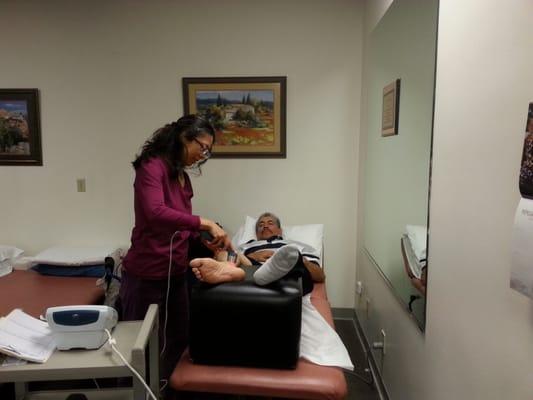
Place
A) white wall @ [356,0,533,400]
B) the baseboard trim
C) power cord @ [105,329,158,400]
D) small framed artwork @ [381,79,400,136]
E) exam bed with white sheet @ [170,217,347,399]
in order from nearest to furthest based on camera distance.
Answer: white wall @ [356,0,533,400], power cord @ [105,329,158,400], exam bed with white sheet @ [170,217,347,399], small framed artwork @ [381,79,400,136], the baseboard trim

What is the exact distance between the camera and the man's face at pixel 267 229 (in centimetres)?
261

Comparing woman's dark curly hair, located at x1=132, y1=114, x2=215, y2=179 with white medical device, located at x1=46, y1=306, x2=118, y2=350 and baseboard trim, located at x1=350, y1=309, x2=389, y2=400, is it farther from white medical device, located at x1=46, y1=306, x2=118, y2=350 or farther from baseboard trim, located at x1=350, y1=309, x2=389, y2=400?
baseboard trim, located at x1=350, y1=309, x2=389, y2=400

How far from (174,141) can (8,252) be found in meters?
1.93

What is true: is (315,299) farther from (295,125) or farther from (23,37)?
(23,37)

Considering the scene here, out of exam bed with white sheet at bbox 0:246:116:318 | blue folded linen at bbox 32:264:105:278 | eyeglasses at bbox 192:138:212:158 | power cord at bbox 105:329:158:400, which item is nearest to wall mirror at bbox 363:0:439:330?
eyeglasses at bbox 192:138:212:158

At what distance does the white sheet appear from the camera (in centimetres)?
148

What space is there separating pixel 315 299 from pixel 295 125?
134 centimetres

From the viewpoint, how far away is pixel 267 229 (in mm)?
2611

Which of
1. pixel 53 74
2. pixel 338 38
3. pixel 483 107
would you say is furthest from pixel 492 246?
pixel 53 74

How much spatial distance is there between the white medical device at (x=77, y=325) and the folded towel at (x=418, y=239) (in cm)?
118

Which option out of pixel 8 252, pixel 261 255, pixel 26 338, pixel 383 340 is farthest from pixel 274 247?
pixel 8 252

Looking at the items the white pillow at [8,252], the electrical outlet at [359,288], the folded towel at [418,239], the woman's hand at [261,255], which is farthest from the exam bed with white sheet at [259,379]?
the white pillow at [8,252]

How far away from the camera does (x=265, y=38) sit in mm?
2799

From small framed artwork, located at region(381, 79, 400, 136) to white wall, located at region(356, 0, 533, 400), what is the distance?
1.78 feet
